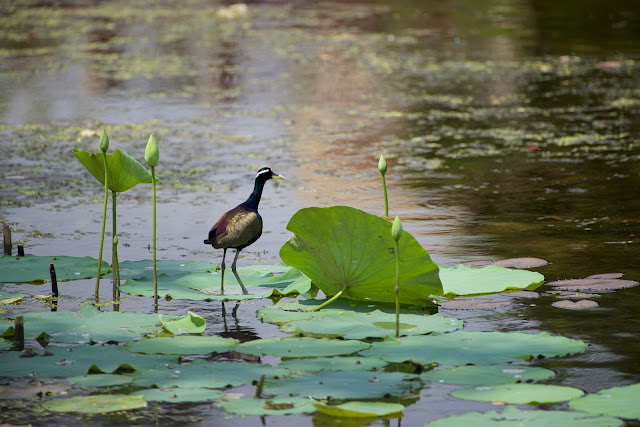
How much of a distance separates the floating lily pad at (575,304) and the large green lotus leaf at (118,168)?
207cm

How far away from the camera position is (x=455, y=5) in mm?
21891

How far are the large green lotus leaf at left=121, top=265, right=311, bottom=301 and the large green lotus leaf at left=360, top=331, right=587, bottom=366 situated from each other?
1.04 metres

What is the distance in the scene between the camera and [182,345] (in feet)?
13.7

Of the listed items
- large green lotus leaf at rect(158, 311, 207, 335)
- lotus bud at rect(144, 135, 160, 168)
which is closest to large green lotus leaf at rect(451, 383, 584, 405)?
large green lotus leaf at rect(158, 311, 207, 335)

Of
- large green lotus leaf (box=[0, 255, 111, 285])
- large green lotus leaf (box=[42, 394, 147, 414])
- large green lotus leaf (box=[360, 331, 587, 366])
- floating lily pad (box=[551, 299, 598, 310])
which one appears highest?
large green lotus leaf (box=[0, 255, 111, 285])

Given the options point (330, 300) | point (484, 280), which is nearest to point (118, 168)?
point (330, 300)

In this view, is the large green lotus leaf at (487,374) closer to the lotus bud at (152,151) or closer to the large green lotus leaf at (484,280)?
the large green lotus leaf at (484,280)

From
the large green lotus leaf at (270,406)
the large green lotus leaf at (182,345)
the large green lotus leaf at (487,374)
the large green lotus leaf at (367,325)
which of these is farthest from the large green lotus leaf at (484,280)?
the large green lotus leaf at (270,406)

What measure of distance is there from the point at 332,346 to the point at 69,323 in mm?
1189

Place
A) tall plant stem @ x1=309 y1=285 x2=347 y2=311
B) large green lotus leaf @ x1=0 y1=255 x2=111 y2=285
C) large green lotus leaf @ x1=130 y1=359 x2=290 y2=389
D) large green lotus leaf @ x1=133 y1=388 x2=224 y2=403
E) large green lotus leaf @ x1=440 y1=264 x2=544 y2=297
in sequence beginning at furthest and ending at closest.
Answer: large green lotus leaf @ x1=0 y1=255 x2=111 y2=285 → large green lotus leaf @ x1=440 y1=264 x2=544 y2=297 → tall plant stem @ x1=309 y1=285 x2=347 y2=311 → large green lotus leaf @ x1=130 y1=359 x2=290 y2=389 → large green lotus leaf @ x1=133 y1=388 x2=224 y2=403

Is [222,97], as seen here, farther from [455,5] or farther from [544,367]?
[455,5]

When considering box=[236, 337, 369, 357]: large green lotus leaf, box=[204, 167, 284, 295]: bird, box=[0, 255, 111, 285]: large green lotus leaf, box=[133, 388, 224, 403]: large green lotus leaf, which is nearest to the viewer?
box=[133, 388, 224, 403]: large green lotus leaf

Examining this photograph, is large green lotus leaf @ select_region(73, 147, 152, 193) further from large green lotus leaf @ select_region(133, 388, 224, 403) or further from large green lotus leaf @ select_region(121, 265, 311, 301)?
large green lotus leaf @ select_region(133, 388, 224, 403)

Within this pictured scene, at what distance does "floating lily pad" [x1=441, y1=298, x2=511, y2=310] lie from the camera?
4918mm
